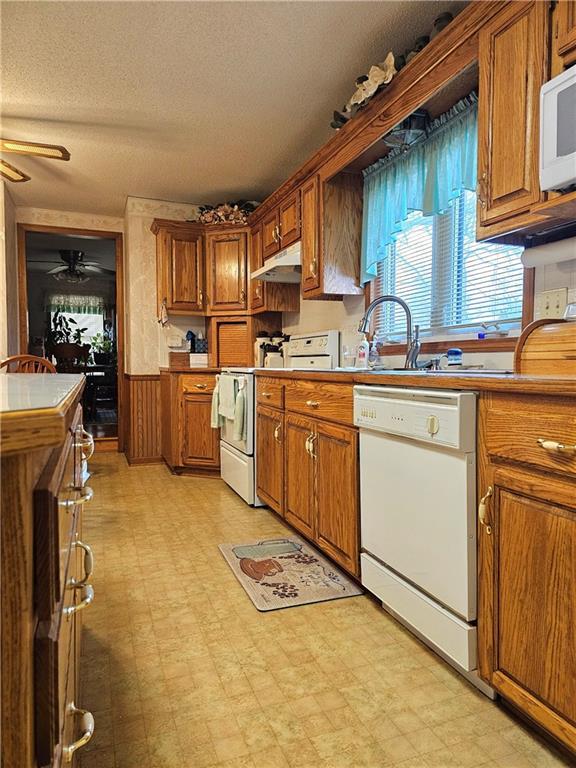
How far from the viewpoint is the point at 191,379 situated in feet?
13.7

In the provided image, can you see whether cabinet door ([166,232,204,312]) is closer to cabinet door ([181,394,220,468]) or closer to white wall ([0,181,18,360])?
cabinet door ([181,394,220,468])

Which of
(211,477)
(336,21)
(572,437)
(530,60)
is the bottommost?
(211,477)

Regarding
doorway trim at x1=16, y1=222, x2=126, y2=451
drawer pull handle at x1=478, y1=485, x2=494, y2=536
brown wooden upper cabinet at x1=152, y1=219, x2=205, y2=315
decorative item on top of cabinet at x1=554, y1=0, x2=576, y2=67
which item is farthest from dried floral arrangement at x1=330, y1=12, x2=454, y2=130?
doorway trim at x1=16, y1=222, x2=126, y2=451

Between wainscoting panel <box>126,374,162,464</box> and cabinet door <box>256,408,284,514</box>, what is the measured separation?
6.63 ft

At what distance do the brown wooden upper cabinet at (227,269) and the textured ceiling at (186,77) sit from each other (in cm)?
59

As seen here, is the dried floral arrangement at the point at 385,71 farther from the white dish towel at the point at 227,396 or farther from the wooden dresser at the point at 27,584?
the wooden dresser at the point at 27,584

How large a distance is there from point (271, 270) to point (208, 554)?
7.35ft

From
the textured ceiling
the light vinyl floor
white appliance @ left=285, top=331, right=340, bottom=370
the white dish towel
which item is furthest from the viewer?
white appliance @ left=285, top=331, right=340, bottom=370

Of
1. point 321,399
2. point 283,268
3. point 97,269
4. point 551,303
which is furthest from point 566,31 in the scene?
point 97,269

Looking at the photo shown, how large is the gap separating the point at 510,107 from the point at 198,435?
3180 mm

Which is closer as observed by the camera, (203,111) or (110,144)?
(203,111)

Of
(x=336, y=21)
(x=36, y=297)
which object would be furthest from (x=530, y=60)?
(x=36, y=297)

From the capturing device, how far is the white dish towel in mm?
3460

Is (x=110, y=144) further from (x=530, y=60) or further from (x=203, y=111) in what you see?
(x=530, y=60)
